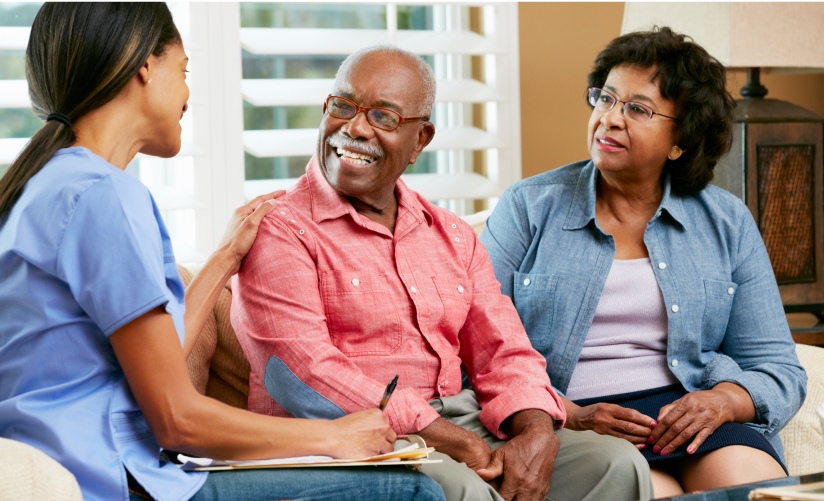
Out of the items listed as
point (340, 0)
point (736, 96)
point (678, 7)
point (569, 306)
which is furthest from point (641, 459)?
point (736, 96)

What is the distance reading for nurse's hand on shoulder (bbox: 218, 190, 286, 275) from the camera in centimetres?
150

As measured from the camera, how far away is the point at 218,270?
147cm

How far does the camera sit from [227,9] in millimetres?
2336

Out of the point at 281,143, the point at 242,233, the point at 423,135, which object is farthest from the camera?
the point at 281,143

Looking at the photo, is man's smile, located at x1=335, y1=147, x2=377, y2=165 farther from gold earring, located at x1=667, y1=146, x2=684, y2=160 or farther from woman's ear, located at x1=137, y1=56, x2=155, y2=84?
gold earring, located at x1=667, y1=146, x2=684, y2=160

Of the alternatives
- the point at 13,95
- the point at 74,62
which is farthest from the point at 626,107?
the point at 13,95

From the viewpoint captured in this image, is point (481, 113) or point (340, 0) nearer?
point (340, 0)

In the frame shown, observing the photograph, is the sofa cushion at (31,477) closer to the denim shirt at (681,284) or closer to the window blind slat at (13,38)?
the denim shirt at (681,284)

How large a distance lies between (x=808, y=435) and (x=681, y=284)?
0.45 meters

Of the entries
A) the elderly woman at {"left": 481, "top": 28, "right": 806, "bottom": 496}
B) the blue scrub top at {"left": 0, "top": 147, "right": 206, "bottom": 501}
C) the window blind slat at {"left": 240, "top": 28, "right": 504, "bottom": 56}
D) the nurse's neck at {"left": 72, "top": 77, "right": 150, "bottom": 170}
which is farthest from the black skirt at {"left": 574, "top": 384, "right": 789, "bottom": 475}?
the window blind slat at {"left": 240, "top": 28, "right": 504, "bottom": 56}

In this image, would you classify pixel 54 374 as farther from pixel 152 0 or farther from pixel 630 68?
pixel 630 68

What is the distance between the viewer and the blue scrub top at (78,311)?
105 centimetres

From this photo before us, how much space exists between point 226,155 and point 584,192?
42.8 inches

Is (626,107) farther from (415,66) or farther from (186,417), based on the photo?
(186,417)
